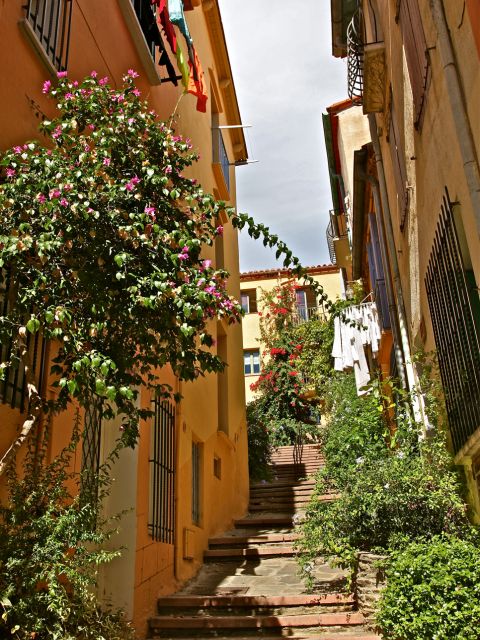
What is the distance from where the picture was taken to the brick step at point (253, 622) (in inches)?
255

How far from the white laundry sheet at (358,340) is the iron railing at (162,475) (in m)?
5.59

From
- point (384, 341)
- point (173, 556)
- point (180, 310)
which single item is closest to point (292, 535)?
point (173, 556)

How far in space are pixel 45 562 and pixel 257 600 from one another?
3.99 metres

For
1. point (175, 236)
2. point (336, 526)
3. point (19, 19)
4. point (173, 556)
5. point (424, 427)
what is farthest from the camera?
point (173, 556)

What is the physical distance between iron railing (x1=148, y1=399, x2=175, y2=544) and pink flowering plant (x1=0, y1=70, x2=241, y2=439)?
3053mm

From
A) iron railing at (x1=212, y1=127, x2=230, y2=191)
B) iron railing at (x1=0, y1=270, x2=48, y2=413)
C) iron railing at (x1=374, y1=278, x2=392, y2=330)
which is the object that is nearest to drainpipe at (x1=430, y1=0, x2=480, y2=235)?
iron railing at (x1=0, y1=270, x2=48, y2=413)

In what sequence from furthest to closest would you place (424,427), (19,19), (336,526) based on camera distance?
(424,427)
(336,526)
(19,19)

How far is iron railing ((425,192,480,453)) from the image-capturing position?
524 centimetres

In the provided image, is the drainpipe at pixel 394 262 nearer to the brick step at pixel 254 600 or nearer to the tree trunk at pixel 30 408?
the brick step at pixel 254 600

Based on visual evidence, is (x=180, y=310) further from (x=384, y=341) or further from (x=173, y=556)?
(x=384, y=341)

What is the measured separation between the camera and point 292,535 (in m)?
10.1

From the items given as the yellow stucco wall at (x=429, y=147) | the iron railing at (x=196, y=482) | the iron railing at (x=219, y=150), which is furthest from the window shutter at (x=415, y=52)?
the iron railing at (x=219, y=150)

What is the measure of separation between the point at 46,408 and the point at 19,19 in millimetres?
3365

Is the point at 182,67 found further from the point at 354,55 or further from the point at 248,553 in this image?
the point at 248,553
